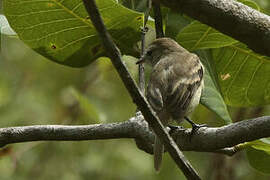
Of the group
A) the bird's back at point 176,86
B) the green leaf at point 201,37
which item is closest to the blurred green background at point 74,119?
the bird's back at point 176,86

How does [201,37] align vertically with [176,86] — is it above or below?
above

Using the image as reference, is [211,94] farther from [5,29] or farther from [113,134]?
[5,29]

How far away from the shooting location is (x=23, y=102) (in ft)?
25.7

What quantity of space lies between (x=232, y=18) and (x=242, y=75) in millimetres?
1836

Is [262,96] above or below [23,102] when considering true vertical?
above

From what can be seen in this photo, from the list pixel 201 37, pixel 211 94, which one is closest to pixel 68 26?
pixel 201 37

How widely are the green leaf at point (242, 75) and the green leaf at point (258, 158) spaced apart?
776 mm

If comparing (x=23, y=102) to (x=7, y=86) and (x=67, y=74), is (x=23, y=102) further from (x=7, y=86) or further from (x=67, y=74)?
(x=67, y=74)

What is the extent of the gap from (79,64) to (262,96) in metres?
1.35

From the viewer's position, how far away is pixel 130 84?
7.25ft

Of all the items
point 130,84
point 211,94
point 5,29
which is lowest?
point 211,94

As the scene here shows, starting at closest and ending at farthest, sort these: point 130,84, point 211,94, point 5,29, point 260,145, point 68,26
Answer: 1. point 130,84
2. point 260,145
3. point 68,26
4. point 211,94
5. point 5,29

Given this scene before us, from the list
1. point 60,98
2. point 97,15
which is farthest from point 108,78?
point 97,15

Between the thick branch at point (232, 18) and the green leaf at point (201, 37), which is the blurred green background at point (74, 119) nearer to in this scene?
the green leaf at point (201, 37)
